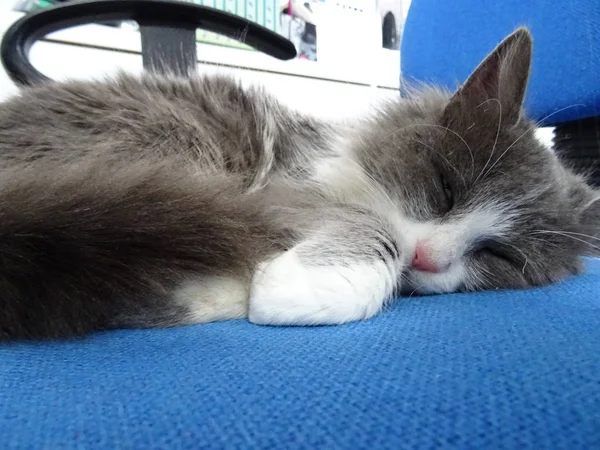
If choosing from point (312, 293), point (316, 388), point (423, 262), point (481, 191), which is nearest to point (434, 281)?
point (423, 262)

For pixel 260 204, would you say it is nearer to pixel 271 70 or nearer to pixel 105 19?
pixel 105 19

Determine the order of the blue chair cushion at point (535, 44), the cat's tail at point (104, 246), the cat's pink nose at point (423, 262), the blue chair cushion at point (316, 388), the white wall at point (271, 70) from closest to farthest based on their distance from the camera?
the blue chair cushion at point (316, 388) < the cat's tail at point (104, 246) < the cat's pink nose at point (423, 262) < the blue chair cushion at point (535, 44) < the white wall at point (271, 70)

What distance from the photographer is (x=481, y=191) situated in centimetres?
93

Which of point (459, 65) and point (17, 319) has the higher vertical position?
point (459, 65)

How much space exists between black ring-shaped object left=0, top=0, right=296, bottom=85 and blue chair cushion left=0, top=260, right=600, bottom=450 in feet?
3.00

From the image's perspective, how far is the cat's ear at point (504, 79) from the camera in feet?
3.16

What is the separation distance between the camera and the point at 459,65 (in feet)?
5.44

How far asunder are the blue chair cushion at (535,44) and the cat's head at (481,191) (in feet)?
1.37

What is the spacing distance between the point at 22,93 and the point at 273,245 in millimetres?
682

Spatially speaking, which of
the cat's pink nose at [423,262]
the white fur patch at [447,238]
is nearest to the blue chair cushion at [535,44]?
the white fur patch at [447,238]

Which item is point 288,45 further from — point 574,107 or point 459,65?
point 574,107

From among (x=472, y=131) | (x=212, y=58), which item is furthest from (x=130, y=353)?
(x=212, y=58)

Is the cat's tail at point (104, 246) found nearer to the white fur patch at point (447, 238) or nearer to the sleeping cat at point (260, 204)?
the sleeping cat at point (260, 204)

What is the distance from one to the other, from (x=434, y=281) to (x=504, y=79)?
0.43 meters
